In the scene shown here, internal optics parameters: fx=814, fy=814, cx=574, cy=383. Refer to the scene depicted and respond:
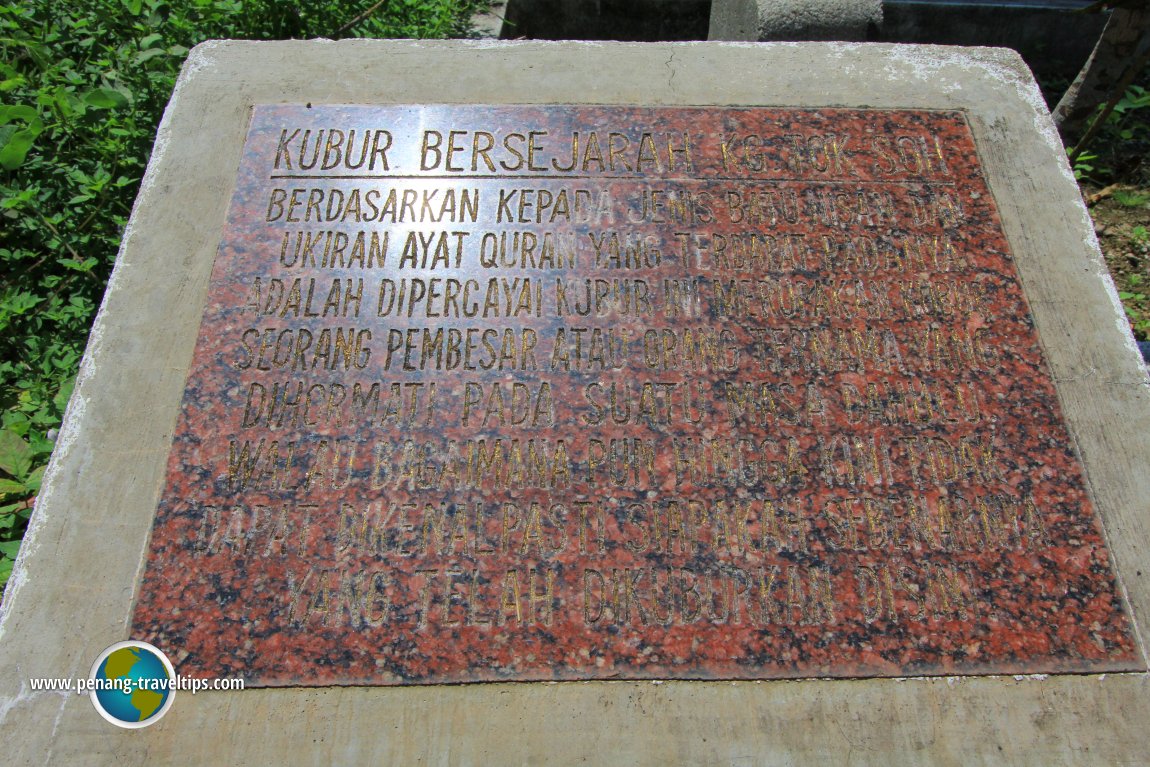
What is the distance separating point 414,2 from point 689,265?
3032 mm

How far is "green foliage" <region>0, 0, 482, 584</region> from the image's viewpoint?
10.4 ft

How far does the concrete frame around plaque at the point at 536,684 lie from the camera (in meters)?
1.95

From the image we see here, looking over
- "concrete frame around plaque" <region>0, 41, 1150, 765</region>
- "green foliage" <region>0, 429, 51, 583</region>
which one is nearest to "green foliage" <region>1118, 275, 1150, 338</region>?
"concrete frame around plaque" <region>0, 41, 1150, 765</region>

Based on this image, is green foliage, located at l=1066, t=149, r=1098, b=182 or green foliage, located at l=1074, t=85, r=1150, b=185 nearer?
green foliage, located at l=1066, t=149, r=1098, b=182

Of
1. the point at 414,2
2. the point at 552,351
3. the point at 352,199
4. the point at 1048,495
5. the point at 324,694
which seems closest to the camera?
the point at 324,694

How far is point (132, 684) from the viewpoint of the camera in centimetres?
198

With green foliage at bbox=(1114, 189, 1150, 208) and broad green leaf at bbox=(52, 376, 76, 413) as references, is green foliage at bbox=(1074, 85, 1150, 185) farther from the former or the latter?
broad green leaf at bbox=(52, 376, 76, 413)

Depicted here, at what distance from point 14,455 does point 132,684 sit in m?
1.44

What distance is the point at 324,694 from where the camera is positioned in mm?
1980

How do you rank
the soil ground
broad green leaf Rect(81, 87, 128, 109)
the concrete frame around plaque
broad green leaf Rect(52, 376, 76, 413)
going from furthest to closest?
the soil ground → broad green leaf Rect(81, 87, 128, 109) → broad green leaf Rect(52, 376, 76, 413) → the concrete frame around plaque

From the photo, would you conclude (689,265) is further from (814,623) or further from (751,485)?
(814,623)

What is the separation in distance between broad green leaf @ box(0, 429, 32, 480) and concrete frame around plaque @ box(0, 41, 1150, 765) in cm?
86

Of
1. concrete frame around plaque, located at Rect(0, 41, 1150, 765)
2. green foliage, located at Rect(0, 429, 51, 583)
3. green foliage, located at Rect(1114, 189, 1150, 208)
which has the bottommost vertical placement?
green foliage, located at Rect(0, 429, 51, 583)

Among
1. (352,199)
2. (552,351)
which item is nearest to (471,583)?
(552,351)
